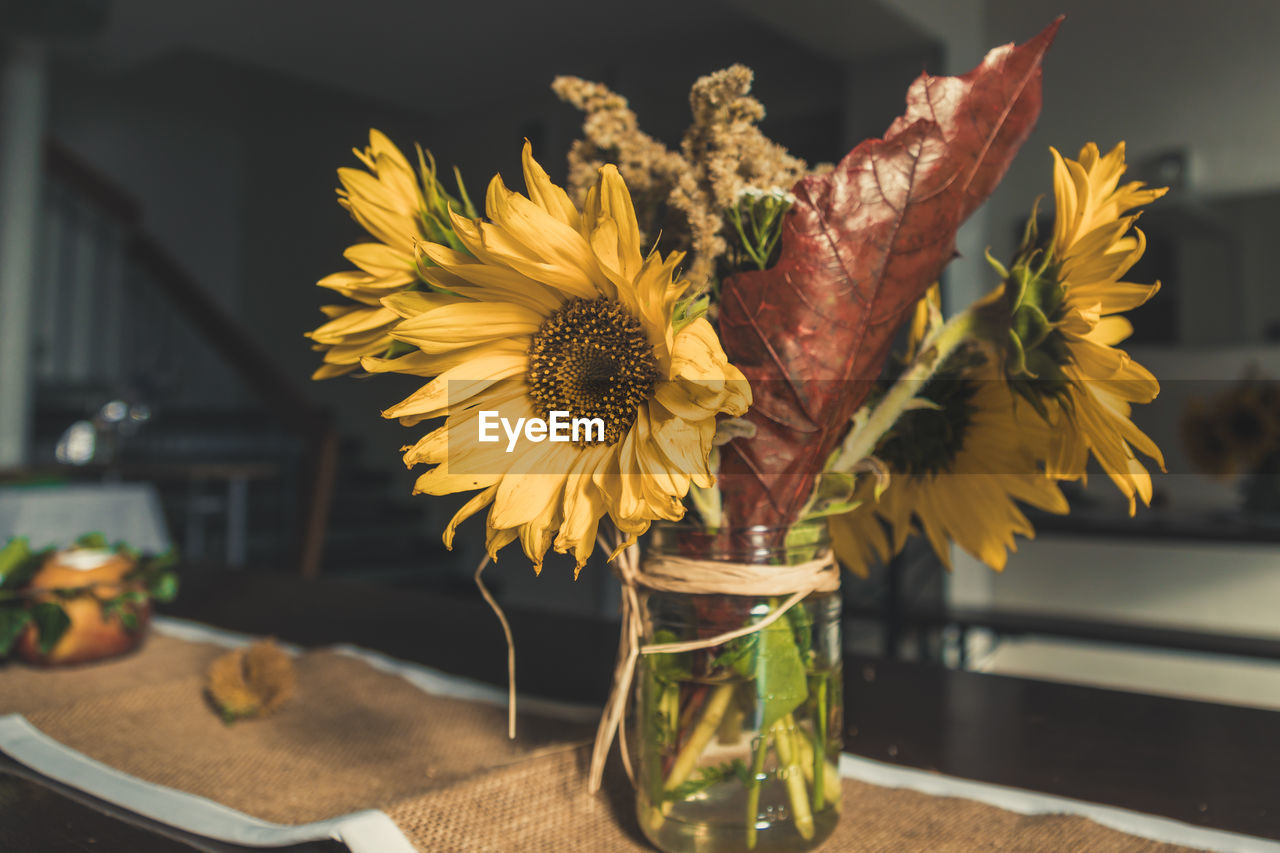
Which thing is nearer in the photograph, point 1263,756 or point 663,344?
point 663,344

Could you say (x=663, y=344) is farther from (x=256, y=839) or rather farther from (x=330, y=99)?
(x=330, y=99)

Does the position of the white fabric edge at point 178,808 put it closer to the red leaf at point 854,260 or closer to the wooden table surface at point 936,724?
the wooden table surface at point 936,724

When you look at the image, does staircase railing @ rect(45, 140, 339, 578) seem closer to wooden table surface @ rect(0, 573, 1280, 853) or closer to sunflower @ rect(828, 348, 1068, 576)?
wooden table surface @ rect(0, 573, 1280, 853)

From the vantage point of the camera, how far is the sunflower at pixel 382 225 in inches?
15.8

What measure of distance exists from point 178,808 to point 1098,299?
50 centimetres

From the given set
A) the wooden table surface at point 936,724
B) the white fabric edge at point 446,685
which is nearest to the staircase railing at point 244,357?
the wooden table surface at point 936,724

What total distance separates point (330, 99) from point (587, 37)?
2.56m

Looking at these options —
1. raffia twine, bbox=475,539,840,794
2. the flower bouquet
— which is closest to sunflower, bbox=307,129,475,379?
the flower bouquet

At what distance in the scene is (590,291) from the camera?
0.34 m

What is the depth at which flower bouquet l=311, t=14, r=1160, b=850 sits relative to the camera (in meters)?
0.32

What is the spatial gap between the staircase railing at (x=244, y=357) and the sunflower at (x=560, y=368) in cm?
334

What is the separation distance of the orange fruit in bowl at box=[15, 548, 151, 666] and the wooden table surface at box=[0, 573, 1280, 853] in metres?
0.17

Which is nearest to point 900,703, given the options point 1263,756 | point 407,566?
point 1263,756

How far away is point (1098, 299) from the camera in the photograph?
37 cm
